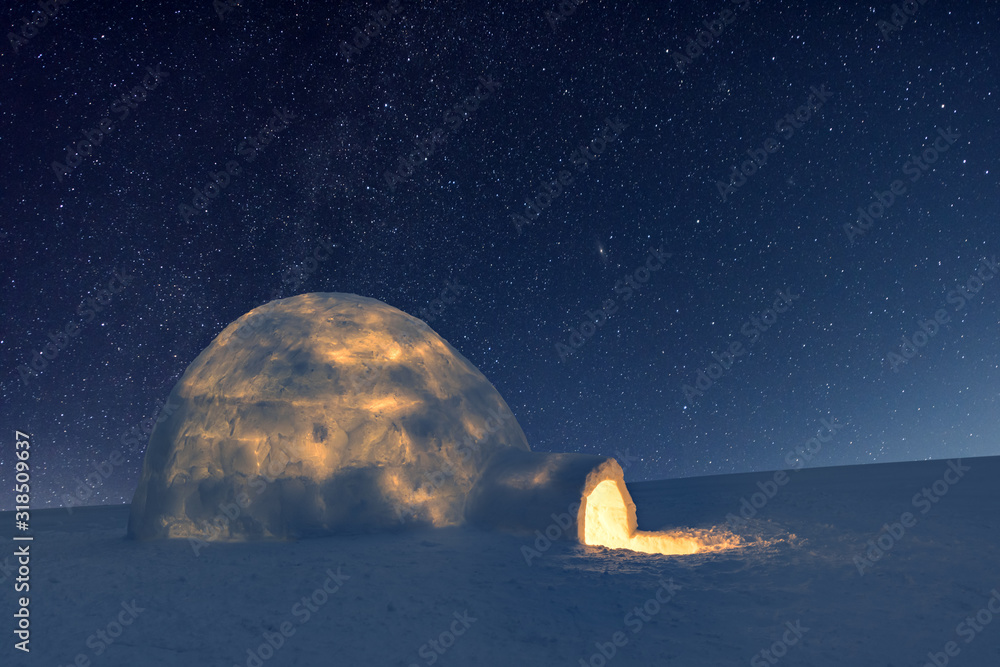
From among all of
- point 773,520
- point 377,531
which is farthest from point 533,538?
point 773,520

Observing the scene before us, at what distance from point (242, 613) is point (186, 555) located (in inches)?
87.6

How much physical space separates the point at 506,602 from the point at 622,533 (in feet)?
13.6

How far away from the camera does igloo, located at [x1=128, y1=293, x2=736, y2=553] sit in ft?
28.3

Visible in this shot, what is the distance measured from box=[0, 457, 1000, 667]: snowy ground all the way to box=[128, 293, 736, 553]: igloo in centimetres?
44

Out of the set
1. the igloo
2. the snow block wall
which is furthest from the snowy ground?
the igloo

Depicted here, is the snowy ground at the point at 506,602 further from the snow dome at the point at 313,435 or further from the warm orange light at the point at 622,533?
the warm orange light at the point at 622,533

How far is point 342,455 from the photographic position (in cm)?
880

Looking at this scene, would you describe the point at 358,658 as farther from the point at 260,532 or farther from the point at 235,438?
the point at 235,438

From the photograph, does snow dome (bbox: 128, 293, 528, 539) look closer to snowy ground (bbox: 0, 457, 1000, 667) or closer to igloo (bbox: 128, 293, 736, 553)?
igloo (bbox: 128, 293, 736, 553)

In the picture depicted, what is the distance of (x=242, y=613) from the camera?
20.0ft

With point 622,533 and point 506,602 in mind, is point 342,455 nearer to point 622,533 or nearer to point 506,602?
point 506,602

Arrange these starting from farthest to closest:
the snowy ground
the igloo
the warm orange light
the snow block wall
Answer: the warm orange light → the igloo → the snow block wall → the snowy ground

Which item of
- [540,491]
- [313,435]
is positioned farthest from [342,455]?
[540,491]

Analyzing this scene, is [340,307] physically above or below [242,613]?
above
